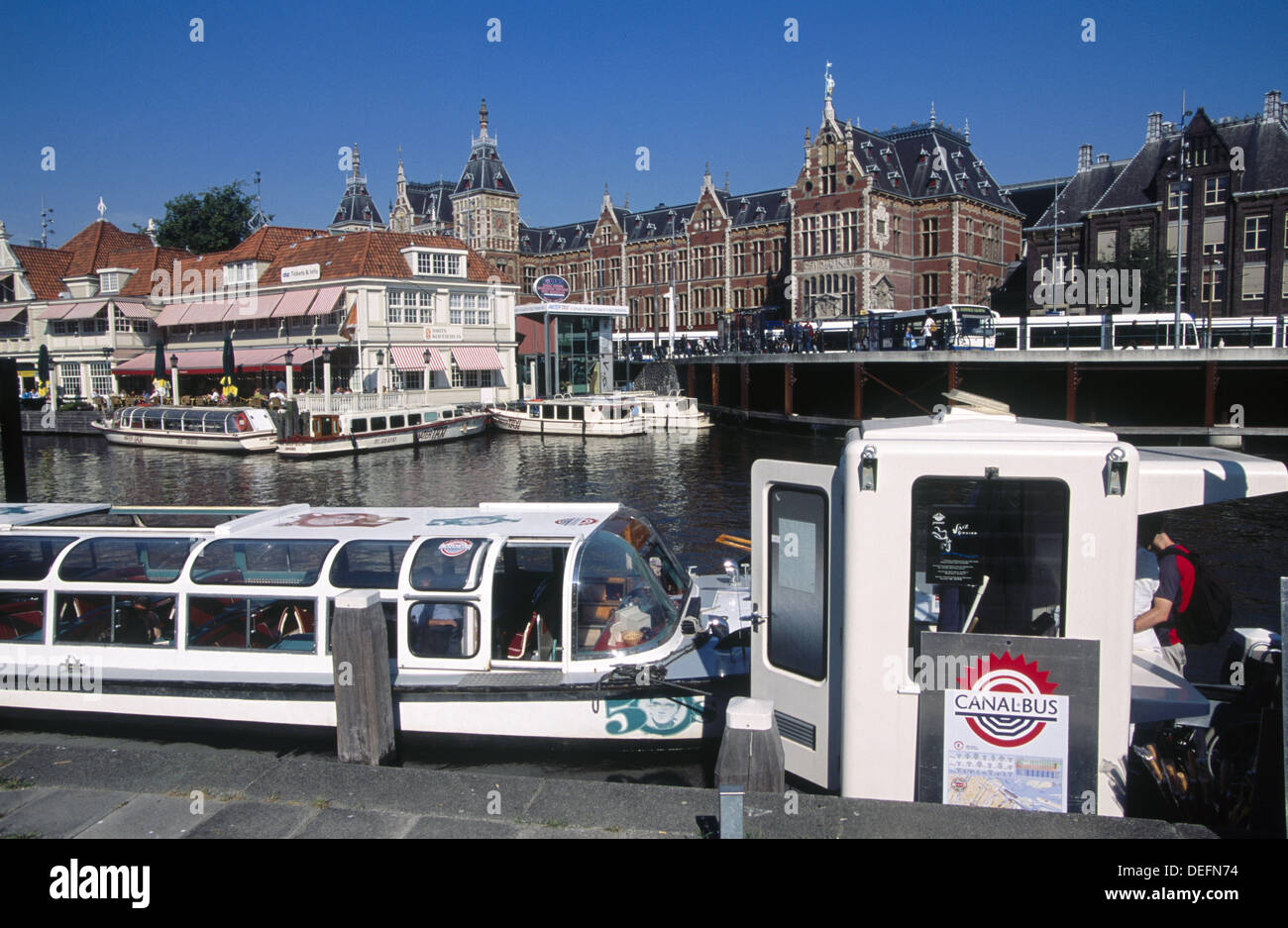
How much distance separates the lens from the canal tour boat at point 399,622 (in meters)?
8.13

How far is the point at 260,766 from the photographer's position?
19.3 feet

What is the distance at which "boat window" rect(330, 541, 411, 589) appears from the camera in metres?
8.94

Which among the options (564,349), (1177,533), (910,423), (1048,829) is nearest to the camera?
(1048,829)

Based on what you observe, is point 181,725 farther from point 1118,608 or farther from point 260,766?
point 1118,608

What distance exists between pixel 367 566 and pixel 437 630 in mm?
1160

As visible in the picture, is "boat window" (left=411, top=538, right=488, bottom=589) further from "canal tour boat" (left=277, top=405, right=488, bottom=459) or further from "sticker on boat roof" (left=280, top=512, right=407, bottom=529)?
"canal tour boat" (left=277, top=405, right=488, bottom=459)

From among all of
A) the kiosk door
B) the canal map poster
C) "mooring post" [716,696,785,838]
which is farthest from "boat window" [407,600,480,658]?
the canal map poster

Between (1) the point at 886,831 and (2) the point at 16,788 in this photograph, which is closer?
(1) the point at 886,831

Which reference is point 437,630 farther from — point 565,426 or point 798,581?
point 565,426

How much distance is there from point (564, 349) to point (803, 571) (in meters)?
56.5

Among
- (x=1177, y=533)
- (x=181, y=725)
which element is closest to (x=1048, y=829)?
(x=181, y=725)

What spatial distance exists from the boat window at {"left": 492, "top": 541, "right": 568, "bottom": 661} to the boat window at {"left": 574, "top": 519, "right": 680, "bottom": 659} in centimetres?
27

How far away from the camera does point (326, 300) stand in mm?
51312

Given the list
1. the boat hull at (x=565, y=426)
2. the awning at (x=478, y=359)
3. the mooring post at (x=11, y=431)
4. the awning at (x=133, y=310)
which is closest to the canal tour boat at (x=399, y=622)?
the mooring post at (x=11, y=431)
